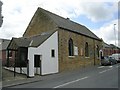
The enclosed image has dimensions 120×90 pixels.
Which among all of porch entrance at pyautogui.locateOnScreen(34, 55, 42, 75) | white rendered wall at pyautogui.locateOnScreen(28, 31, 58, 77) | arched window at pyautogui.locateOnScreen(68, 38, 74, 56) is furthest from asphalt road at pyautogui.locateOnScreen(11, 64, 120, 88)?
arched window at pyautogui.locateOnScreen(68, 38, 74, 56)

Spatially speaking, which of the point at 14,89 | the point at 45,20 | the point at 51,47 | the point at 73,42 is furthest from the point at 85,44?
the point at 14,89

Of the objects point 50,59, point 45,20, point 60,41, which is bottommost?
point 50,59

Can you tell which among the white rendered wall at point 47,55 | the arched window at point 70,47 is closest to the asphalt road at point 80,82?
the white rendered wall at point 47,55

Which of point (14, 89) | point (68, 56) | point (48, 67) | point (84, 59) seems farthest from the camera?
point (84, 59)

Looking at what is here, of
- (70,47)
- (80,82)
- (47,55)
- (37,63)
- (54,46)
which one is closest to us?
(80,82)

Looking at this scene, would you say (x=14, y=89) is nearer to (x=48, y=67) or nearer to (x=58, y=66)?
(x=48, y=67)

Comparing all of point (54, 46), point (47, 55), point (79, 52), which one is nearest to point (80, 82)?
point (47, 55)

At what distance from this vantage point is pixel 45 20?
3338 centimetres

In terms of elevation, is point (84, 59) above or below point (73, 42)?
below

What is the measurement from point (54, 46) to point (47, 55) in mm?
2082

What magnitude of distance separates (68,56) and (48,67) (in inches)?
230

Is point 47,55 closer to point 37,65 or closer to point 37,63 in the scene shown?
point 37,63

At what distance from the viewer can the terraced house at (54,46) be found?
25969mm

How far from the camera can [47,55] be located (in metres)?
26.8
